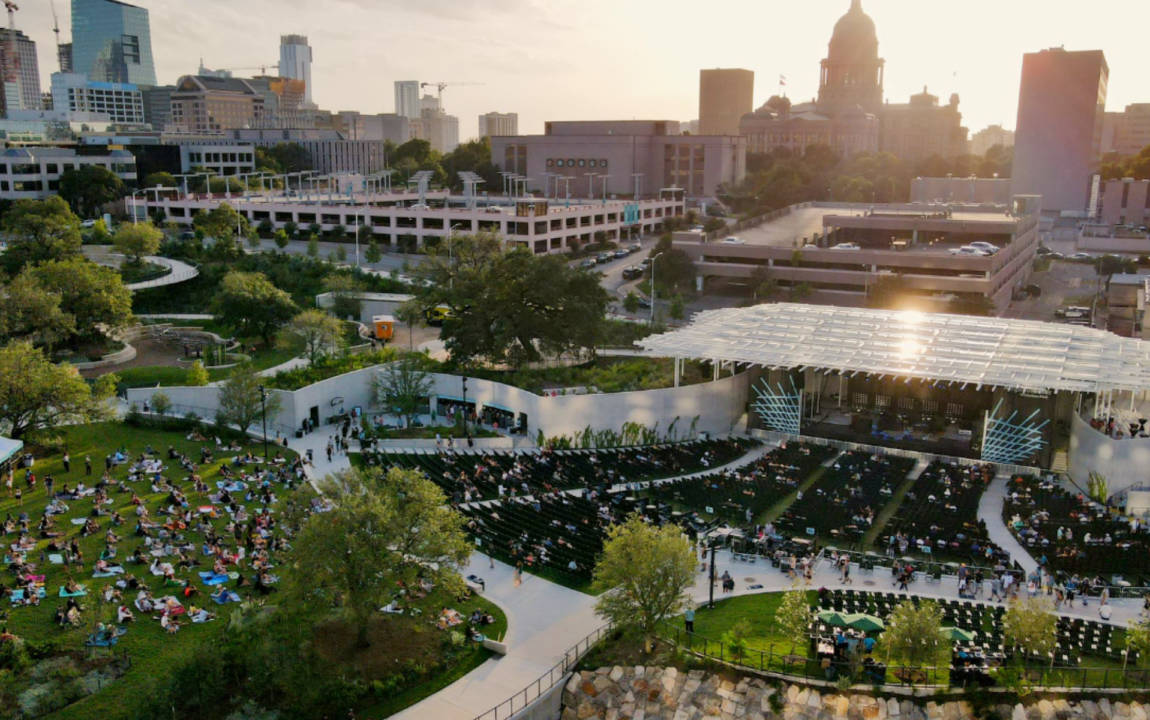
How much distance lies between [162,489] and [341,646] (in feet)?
44.3

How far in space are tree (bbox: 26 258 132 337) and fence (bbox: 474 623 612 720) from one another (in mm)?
39958

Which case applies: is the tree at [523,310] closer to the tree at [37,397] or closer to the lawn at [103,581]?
the lawn at [103,581]

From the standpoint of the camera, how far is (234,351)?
2200 inches

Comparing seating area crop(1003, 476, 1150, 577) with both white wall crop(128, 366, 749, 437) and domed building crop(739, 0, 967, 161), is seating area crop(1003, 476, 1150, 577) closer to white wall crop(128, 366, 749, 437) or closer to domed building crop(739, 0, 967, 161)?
white wall crop(128, 366, 749, 437)

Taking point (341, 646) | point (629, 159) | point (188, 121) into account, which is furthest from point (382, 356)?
point (188, 121)

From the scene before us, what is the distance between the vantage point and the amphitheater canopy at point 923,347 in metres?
35.9

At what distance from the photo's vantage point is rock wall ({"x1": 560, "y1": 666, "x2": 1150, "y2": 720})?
2117 cm

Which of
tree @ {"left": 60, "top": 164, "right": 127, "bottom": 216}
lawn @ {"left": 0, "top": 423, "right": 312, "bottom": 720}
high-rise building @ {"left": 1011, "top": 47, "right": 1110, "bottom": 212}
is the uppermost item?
high-rise building @ {"left": 1011, "top": 47, "right": 1110, "bottom": 212}

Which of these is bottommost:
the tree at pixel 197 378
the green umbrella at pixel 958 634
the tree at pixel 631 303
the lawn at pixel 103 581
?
the lawn at pixel 103 581

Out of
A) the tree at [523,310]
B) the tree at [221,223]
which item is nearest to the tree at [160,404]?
the tree at [523,310]

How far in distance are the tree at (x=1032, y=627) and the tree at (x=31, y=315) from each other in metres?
45.6

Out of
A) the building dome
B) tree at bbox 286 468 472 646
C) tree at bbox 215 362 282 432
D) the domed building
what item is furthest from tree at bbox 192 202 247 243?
the building dome

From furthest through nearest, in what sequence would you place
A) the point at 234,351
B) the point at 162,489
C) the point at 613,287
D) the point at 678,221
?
the point at 678,221 → the point at 613,287 → the point at 234,351 → the point at 162,489

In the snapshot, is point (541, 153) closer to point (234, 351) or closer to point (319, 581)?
point (234, 351)
